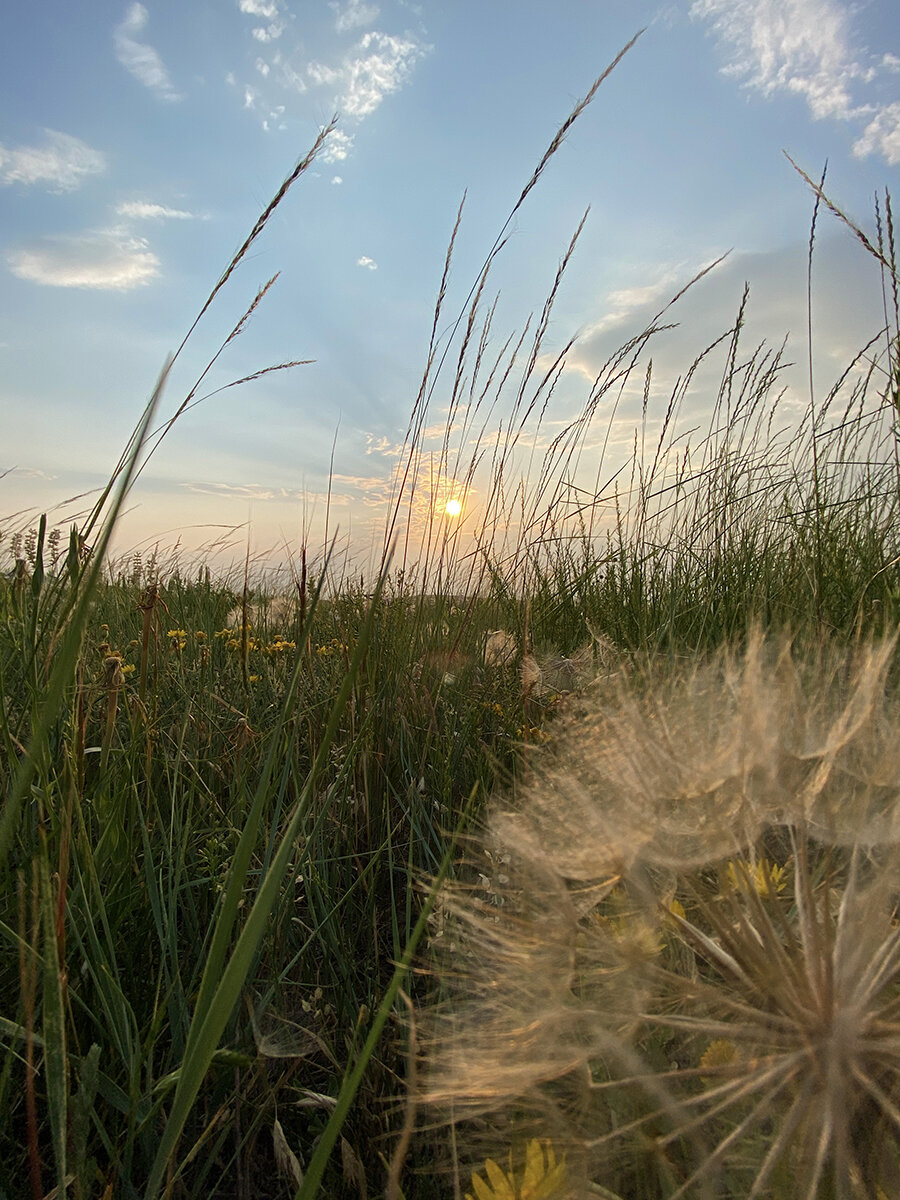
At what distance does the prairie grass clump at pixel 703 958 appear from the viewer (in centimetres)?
66

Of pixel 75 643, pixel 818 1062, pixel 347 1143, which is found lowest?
pixel 347 1143

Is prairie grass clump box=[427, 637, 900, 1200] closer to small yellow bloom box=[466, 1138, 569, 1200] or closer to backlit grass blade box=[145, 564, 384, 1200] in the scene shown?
small yellow bloom box=[466, 1138, 569, 1200]

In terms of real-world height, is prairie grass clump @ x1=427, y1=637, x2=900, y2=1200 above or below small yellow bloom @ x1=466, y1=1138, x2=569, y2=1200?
above

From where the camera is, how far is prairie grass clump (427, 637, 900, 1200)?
66 centimetres

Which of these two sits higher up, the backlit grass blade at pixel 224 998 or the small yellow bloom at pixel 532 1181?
the backlit grass blade at pixel 224 998

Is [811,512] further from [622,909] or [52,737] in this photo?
[52,737]

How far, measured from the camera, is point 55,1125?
71 centimetres

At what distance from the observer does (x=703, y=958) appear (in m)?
0.82

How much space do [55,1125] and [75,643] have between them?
1.59ft

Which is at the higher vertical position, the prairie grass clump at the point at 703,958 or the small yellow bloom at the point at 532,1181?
the prairie grass clump at the point at 703,958

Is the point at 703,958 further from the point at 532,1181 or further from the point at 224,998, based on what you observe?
the point at 224,998

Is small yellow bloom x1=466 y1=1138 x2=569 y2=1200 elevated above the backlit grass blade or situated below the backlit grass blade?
below

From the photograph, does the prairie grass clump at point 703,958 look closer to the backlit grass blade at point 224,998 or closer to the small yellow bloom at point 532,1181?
the small yellow bloom at point 532,1181

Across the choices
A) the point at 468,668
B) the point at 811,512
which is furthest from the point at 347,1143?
the point at 811,512
